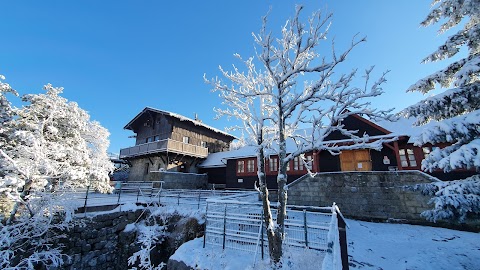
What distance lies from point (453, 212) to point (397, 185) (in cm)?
849

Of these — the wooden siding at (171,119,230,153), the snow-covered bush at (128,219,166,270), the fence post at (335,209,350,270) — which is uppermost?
the wooden siding at (171,119,230,153)

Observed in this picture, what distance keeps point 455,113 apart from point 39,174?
16.9 meters

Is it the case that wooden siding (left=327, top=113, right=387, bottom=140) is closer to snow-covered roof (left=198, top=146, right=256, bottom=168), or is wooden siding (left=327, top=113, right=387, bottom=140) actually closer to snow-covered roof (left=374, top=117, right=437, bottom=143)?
snow-covered roof (left=374, top=117, right=437, bottom=143)

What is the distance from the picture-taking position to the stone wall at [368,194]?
12.6 metres

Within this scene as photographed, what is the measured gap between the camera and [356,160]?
667 inches

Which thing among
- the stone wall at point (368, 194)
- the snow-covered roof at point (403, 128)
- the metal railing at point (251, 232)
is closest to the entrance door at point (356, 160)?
the snow-covered roof at point (403, 128)

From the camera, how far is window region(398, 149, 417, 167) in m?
14.5

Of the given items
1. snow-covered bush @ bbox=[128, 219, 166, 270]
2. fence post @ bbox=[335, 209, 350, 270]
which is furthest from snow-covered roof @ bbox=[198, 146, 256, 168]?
fence post @ bbox=[335, 209, 350, 270]

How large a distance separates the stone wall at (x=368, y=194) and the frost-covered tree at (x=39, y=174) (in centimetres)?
1406

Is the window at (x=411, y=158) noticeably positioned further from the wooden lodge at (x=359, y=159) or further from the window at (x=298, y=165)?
the window at (x=298, y=165)

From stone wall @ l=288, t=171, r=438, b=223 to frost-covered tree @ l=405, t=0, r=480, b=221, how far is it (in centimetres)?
772

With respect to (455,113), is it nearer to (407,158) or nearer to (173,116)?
(407,158)

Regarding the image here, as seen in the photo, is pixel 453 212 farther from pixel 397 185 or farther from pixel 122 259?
pixel 122 259

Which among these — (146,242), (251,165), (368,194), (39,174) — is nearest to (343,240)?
(368,194)
